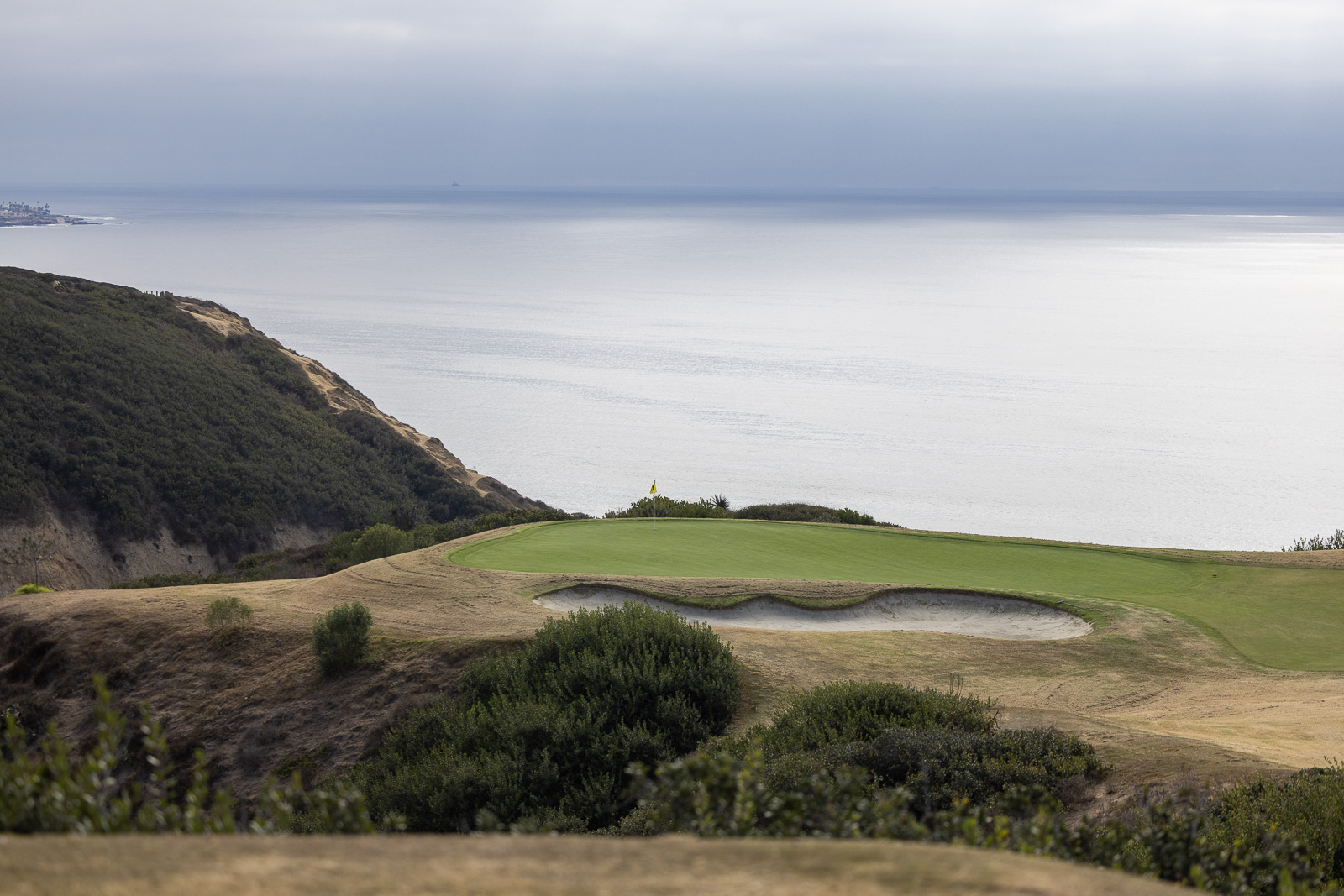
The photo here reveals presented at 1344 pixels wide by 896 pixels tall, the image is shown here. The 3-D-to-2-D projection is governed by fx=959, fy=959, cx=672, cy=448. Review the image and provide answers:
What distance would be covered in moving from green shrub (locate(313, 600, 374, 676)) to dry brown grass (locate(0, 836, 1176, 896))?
9.15m

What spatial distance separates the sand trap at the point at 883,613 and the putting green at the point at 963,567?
406mm

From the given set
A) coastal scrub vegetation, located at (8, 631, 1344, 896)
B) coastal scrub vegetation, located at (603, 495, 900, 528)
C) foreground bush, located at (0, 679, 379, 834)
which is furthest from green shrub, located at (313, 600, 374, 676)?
coastal scrub vegetation, located at (603, 495, 900, 528)

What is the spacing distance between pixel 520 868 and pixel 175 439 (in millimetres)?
44029

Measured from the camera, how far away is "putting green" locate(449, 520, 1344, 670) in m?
13.0

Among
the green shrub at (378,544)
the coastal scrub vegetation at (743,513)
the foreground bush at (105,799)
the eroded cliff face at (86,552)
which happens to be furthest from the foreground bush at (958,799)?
the eroded cliff face at (86,552)

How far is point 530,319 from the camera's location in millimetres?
112000

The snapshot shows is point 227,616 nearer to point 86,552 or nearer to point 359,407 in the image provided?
point 86,552

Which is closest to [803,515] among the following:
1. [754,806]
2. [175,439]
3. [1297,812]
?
[1297,812]

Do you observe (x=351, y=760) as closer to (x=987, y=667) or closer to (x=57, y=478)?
(x=987, y=667)

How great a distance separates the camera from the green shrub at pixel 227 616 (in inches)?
548

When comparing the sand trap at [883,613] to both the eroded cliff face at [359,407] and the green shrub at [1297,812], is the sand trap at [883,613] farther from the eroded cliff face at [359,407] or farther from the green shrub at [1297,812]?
the eroded cliff face at [359,407]

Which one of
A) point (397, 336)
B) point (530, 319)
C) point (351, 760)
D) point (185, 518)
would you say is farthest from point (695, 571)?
point (530, 319)

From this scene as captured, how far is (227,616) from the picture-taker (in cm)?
1397

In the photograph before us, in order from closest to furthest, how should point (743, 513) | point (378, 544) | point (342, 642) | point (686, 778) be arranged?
1. point (686, 778)
2. point (342, 642)
3. point (378, 544)
4. point (743, 513)
